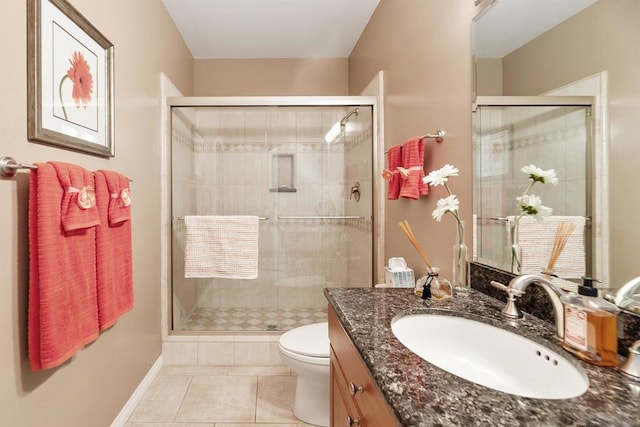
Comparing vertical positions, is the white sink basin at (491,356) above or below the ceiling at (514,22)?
below

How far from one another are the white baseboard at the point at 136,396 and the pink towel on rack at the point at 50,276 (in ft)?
2.52

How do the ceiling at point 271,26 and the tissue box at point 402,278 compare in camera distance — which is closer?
the tissue box at point 402,278

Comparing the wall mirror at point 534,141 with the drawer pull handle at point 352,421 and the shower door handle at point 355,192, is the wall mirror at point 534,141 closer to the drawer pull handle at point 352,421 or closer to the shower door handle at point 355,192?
the drawer pull handle at point 352,421

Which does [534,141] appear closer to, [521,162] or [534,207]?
[521,162]

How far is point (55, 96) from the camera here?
1231mm

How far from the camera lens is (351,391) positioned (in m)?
0.94

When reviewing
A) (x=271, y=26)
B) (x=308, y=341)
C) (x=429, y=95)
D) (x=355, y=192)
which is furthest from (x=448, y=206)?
(x=271, y=26)

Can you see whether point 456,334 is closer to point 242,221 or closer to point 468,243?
point 468,243

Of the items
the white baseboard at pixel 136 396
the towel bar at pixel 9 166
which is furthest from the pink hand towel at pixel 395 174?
the white baseboard at pixel 136 396

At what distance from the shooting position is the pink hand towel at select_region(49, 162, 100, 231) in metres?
1.14

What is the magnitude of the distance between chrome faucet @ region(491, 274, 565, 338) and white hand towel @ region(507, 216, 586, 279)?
81 mm

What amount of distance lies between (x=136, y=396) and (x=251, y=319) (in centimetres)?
90

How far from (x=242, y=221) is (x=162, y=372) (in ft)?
3.77

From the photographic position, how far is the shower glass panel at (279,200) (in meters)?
2.57
